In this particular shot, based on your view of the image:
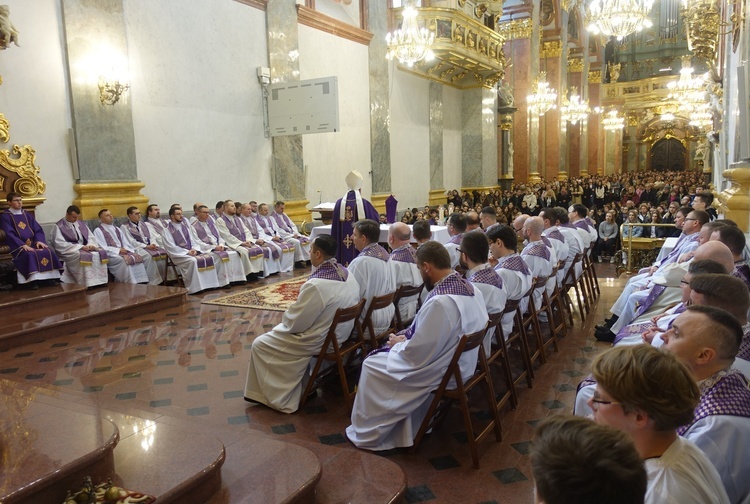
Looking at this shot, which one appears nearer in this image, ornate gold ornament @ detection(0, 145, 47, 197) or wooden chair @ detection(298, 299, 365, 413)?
wooden chair @ detection(298, 299, 365, 413)

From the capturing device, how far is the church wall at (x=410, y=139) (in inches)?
579

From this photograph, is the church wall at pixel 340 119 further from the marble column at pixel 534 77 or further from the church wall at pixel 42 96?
the marble column at pixel 534 77

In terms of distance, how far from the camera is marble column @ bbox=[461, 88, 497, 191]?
17.7 m

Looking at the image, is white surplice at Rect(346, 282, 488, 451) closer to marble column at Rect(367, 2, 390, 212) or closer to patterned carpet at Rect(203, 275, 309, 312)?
patterned carpet at Rect(203, 275, 309, 312)

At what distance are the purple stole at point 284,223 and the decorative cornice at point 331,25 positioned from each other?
4134mm

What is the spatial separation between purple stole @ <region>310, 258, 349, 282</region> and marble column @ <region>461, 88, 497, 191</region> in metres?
14.4

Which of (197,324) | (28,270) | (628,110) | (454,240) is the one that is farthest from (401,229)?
(628,110)

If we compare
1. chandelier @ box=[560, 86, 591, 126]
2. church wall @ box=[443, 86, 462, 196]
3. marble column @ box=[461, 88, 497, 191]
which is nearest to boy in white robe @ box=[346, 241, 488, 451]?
church wall @ box=[443, 86, 462, 196]

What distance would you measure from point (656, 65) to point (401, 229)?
130 ft

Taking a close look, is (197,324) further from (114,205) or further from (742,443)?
(742,443)

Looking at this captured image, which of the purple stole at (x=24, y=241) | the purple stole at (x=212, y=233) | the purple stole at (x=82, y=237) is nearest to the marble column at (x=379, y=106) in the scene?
the purple stole at (x=212, y=233)

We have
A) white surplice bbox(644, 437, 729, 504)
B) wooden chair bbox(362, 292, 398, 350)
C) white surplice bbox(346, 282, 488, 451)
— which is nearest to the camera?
white surplice bbox(644, 437, 729, 504)

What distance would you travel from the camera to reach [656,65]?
37.9 meters

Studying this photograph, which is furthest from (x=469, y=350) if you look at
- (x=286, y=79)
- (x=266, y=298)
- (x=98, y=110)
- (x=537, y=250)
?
(x=286, y=79)
